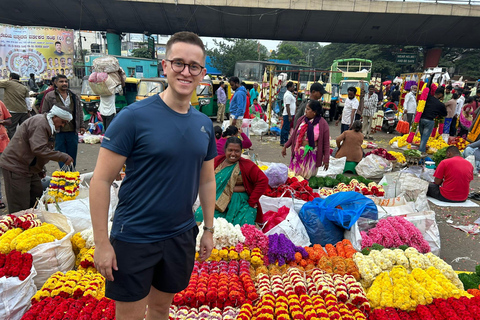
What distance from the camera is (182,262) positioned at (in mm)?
1791

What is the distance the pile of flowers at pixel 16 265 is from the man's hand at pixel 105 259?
1716 mm

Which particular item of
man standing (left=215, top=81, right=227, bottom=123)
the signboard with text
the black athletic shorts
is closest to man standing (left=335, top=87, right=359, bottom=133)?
man standing (left=215, top=81, right=227, bottom=123)

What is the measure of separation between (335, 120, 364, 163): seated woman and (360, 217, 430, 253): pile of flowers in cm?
358

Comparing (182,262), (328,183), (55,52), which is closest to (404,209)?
(328,183)

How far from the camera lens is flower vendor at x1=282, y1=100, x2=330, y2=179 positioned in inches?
232

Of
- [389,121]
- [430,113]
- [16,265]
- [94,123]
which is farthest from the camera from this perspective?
[389,121]

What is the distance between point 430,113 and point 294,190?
6.51 m

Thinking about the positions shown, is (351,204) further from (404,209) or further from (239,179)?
(239,179)

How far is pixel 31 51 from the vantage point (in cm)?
1327

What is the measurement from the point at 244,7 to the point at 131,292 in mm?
24725

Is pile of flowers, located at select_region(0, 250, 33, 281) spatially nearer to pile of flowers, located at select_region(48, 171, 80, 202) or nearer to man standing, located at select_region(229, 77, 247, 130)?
pile of flowers, located at select_region(48, 171, 80, 202)

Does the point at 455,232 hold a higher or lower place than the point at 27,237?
lower

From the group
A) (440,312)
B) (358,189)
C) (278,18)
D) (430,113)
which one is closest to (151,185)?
(440,312)

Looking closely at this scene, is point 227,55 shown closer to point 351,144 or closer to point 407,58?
point 407,58
